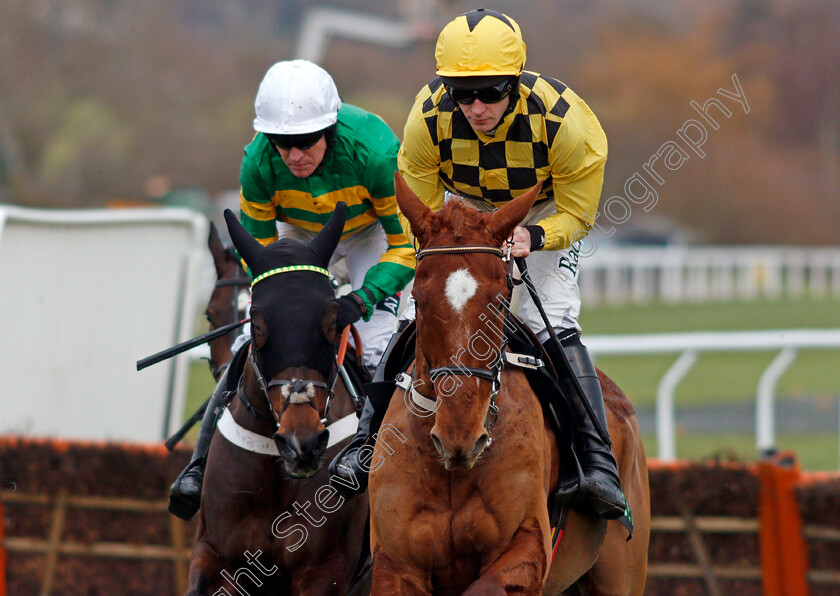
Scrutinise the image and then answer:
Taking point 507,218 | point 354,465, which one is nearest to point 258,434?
point 354,465

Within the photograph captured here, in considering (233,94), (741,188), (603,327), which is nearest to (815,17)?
(741,188)

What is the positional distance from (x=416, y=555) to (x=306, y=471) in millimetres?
637

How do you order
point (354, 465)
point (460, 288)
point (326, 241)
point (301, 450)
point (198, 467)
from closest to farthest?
point (460, 288) < point (301, 450) < point (354, 465) < point (326, 241) < point (198, 467)

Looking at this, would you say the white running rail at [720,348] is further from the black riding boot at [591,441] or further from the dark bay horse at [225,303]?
the black riding boot at [591,441]

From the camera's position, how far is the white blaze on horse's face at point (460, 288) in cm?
331

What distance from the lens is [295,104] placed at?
4547 millimetres

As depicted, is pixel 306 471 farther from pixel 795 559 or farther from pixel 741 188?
pixel 741 188

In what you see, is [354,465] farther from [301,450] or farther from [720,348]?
[720,348]

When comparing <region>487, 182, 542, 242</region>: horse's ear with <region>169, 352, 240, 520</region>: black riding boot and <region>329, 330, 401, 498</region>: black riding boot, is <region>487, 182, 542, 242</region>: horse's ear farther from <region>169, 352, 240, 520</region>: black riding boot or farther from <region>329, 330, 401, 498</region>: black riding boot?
<region>169, 352, 240, 520</region>: black riding boot

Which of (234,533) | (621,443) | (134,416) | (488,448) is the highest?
(488,448)

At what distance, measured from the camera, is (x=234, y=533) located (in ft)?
14.1

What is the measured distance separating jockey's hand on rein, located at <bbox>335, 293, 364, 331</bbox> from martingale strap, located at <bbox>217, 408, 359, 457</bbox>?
15.7 inches

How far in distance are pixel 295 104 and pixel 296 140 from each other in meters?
0.14

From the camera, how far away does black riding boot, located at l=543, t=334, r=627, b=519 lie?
4031 millimetres
